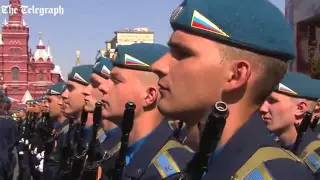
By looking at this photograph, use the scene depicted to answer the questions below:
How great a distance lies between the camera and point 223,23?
174 cm

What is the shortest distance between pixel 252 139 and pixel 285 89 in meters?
2.47

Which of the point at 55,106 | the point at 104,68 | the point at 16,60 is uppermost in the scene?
the point at 104,68

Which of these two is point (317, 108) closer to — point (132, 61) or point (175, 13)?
point (132, 61)

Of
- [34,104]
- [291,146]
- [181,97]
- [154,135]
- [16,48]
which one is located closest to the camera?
[181,97]

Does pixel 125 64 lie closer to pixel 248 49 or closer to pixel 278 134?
pixel 278 134

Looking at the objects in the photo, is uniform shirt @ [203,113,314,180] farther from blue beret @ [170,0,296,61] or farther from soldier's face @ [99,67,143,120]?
soldier's face @ [99,67,143,120]

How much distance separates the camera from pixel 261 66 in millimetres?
1734

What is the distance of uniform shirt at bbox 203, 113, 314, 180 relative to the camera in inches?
61.4

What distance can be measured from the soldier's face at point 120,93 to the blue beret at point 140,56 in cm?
4

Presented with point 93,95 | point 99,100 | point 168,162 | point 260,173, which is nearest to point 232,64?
point 260,173

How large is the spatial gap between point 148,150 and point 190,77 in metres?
1.34

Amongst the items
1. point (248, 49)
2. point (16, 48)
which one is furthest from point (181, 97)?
point (16, 48)

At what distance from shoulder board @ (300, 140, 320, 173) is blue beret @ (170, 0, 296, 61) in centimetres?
134

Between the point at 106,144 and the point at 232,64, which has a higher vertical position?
the point at 232,64
